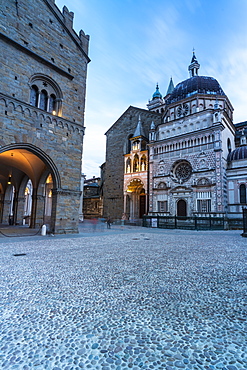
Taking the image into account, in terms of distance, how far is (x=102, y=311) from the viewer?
109 inches

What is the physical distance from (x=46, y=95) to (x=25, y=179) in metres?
9.89

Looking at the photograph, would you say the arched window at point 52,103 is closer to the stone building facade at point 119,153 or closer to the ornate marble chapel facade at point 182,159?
the ornate marble chapel facade at point 182,159

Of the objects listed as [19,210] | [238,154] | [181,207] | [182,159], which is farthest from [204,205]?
[19,210]

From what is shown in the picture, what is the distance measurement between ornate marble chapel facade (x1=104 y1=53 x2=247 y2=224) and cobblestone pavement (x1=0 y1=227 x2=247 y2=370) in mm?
21139

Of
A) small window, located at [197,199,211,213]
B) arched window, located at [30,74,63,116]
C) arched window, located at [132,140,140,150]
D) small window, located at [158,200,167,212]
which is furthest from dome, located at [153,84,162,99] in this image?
arched window, located at [30,74,63,116]

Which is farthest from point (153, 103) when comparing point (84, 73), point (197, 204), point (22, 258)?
point (22, 258)

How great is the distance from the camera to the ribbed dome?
102ft

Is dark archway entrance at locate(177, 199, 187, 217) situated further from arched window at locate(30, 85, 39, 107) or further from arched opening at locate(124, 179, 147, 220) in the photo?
arched window at locate(30, 85, 39, 107)

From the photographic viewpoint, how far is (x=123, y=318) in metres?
2.60

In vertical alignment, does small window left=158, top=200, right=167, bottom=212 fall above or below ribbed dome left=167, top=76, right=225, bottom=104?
below

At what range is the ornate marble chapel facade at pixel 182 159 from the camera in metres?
24.0

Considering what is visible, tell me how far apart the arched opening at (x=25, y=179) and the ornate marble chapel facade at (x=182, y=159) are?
1626cm

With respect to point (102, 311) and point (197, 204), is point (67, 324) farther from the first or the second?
point (197, 204)

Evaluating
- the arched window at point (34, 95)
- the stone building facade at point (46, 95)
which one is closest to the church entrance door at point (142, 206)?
the stone building facade at point (46, 95)
